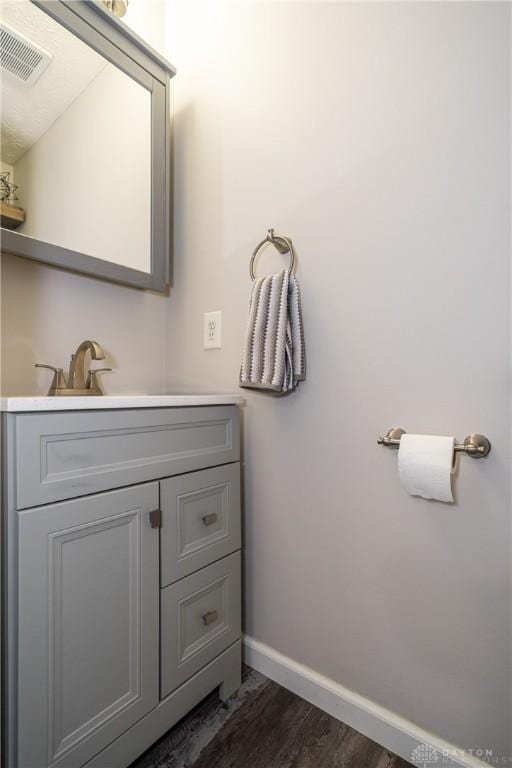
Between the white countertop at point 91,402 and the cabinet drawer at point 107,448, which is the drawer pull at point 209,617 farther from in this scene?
the white countertop at point 91,402

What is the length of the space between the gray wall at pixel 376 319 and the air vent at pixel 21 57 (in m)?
0.53

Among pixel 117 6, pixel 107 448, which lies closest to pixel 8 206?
pixel 107 448

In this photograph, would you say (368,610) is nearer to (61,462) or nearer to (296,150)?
(61,462)

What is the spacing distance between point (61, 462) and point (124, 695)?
55 cm

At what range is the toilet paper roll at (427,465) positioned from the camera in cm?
82

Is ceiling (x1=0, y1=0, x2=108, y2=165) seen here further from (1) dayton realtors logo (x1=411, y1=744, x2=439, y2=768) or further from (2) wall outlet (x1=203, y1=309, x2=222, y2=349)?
(1) dayton realtors logo (x1=411, y1=744, x2=439, y2=768)

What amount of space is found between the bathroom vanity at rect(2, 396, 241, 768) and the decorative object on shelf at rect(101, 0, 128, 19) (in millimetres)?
1354

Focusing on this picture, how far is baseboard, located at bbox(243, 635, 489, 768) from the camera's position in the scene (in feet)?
2.92

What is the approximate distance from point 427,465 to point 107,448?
Result: 70cm

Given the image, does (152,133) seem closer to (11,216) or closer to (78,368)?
(11,216)

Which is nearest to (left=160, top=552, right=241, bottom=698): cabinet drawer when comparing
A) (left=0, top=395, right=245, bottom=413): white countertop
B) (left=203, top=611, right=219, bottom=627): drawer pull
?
(left=203, top=611, right=219, bottom=627): drawer pull

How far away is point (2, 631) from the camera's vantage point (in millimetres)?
676

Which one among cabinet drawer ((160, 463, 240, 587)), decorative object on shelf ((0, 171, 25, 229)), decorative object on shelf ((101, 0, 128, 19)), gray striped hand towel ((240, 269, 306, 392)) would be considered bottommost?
cabinet drawer ((160, 463, 240, 587))

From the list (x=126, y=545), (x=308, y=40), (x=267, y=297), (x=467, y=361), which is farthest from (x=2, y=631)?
(x=308, y=40)
